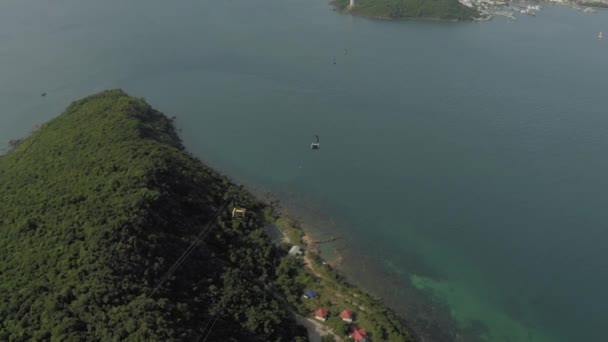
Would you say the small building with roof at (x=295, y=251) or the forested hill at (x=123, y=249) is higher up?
the forested hill at (x=123, y=249)

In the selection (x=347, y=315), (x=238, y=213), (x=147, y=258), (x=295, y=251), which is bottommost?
(x=295, y=251)

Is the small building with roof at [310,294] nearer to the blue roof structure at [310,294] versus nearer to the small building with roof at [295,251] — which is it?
the blue roof structure at [310,294]

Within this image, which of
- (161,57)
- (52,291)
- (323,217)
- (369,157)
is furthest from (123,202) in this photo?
(161,57)

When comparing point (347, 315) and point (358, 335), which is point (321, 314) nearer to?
point (347, 315)

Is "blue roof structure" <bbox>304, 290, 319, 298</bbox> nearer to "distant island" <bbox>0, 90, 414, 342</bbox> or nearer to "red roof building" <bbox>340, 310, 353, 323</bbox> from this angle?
"distant island" <bbox>0, 90, 414, 342</bbox>

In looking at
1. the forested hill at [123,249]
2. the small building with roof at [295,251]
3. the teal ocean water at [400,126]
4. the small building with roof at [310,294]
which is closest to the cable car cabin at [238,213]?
the forested hill at [123,249]

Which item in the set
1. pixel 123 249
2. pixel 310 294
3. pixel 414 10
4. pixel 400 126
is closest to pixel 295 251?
pixel 310 294
